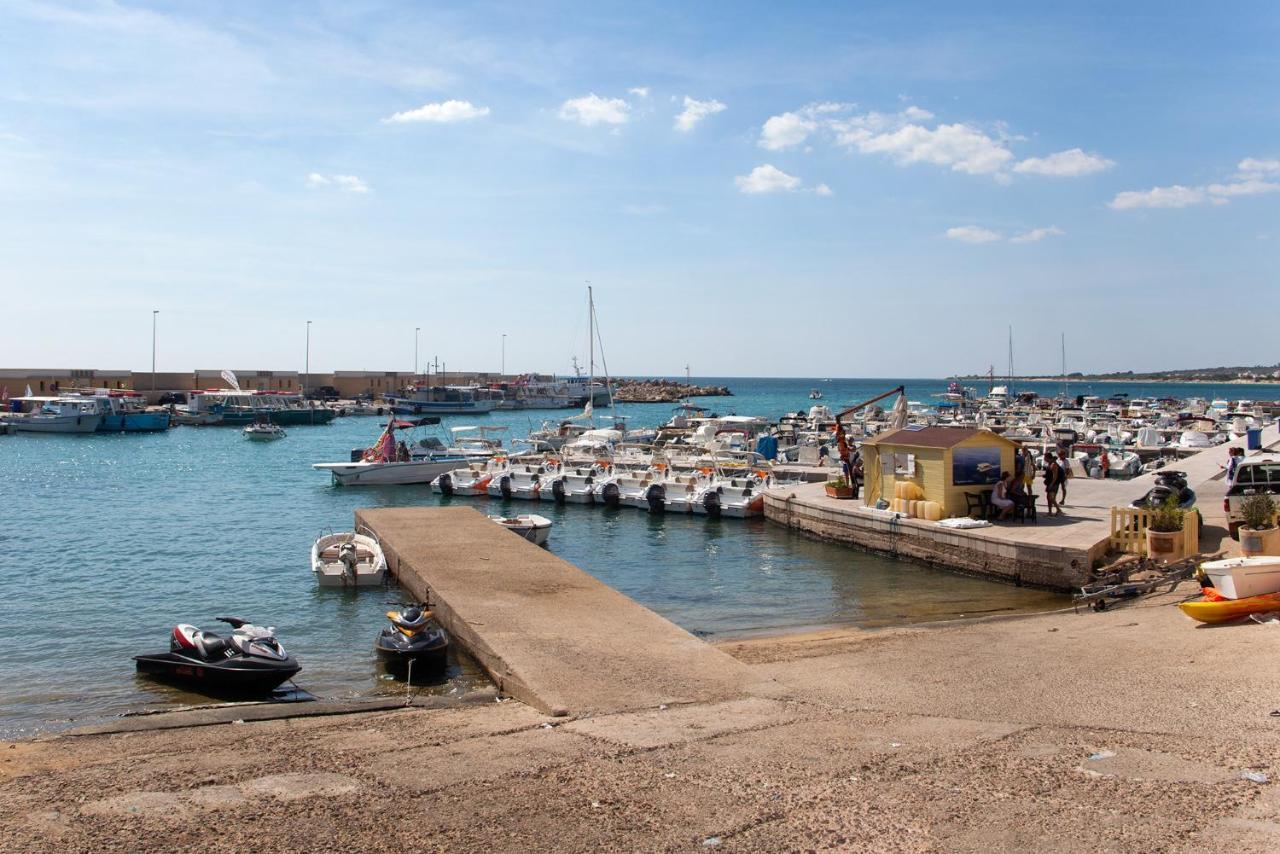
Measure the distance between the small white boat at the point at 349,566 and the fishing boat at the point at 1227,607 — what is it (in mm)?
14610

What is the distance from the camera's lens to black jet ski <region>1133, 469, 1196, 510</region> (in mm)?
21922

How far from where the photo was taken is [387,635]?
1433 cm

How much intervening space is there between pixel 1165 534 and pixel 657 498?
1820cm

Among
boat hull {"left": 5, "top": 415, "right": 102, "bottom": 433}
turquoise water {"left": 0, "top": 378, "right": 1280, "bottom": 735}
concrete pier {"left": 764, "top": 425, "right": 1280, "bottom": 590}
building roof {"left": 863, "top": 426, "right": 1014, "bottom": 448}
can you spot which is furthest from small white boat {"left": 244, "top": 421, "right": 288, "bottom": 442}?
building roof {"left": 863, "top": 426, "right": 1014, "bottom": 448}

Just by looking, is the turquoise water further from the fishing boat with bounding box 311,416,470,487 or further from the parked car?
the parked car

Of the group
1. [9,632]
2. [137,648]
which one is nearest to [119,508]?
[9,632]

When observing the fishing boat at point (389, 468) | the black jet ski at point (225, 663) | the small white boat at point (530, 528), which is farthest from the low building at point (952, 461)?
the fishing boat at point (389, 468)

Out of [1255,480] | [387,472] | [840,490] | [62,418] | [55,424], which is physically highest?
[62,418]

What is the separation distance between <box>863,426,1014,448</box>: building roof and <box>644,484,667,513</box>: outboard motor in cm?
1060

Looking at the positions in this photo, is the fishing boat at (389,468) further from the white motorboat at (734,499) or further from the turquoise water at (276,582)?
the white motorboat at (734,499)

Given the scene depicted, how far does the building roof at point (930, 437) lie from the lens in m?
22.5

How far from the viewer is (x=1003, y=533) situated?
68.6 ft

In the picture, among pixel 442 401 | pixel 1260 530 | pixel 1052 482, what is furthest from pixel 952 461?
pixel 442 401

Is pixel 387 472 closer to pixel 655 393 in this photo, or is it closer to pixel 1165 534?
pixel 1165 534
